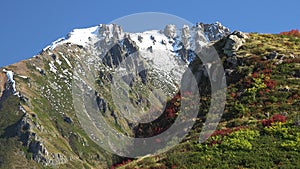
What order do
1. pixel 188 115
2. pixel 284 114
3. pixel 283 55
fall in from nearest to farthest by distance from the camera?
pixel 284 114 < pixel 188 115 < pixel 283 55

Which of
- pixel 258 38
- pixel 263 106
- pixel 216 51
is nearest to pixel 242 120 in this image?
pixel 263 106

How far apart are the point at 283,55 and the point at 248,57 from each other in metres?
3.86

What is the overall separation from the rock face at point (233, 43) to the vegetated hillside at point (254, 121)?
623mm

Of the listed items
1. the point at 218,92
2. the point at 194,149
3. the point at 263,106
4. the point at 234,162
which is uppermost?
the point at 218,92

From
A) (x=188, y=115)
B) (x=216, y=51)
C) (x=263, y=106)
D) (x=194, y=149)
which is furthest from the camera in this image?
(x=216, y=51)

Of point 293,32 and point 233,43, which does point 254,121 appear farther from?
point 293,32

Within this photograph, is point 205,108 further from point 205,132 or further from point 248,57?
point 248,57

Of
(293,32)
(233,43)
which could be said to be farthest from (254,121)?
(293,32)

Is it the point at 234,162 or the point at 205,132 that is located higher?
the point at 205,132

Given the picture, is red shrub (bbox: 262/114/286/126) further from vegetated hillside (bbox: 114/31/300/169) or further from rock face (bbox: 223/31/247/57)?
rock face (bbox: 223/31/247/57)

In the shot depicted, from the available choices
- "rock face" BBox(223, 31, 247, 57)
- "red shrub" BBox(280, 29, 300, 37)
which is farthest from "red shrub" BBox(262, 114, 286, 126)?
"red shrub" BBox(280, 29, 300, 37)

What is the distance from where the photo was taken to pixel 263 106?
3928 centimetres

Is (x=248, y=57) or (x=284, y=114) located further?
(x=248, y=57)

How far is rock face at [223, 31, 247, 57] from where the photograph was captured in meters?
50.7
